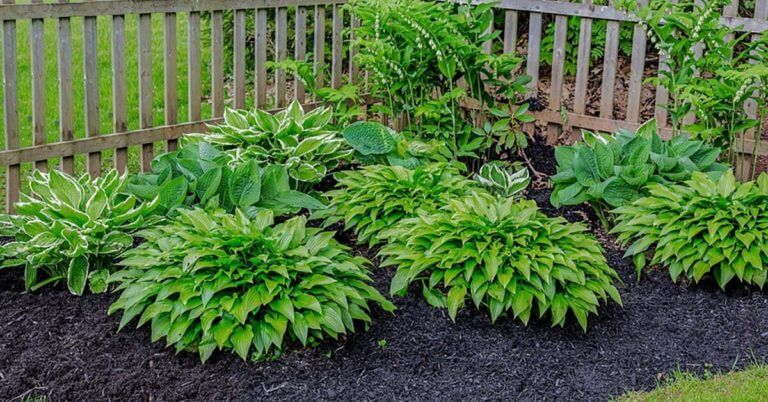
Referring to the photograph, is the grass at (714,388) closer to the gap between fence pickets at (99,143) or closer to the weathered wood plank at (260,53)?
the gap between fence pickets at (99,143)

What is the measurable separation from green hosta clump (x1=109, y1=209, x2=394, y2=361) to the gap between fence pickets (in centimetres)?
167

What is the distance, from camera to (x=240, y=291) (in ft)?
12.7

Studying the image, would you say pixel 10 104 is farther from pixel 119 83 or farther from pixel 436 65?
pixel 436 65

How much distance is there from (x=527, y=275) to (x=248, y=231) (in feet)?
3.89

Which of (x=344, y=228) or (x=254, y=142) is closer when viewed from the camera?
(x=344, y=228)

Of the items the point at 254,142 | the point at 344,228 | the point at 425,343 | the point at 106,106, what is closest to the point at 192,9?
the point at 254,142

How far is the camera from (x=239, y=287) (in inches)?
154

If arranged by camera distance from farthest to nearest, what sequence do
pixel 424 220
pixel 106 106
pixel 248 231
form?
pixel 106 106 → pixel 424 220 → pixel 248 231

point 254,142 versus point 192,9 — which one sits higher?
point 192,9

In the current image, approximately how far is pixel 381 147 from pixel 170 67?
153cm

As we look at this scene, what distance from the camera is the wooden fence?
540cm

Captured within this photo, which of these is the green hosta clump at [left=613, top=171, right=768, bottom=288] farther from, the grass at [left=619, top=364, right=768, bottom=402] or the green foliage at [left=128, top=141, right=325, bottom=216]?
the green foliage at [left=128, top=141, right=325, bottom=216]

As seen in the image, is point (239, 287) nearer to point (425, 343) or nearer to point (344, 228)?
point (425, 343)

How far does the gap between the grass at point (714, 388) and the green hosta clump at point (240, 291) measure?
121cm
